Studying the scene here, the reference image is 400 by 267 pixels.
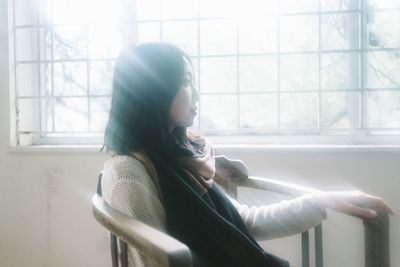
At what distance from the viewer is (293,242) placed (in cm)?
172

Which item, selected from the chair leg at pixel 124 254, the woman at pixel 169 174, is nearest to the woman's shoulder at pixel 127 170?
the woman at pixel 169 174

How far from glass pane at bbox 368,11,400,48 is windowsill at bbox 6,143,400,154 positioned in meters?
0.47

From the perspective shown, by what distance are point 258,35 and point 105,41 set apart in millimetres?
751

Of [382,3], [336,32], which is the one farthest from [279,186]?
[382,3]

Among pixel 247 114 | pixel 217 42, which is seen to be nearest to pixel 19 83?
pixel 217 42

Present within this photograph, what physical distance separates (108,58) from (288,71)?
86 cm

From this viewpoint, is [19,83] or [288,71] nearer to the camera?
[288,71]

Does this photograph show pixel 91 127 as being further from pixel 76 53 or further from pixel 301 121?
pixel 301 121

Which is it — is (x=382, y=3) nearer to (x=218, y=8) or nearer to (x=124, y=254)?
(x=218, y=8)

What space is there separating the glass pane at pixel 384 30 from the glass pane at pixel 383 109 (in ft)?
0.70

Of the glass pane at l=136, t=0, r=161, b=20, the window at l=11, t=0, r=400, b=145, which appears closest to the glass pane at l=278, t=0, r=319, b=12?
the window at l=11, t=0, r=400, b=145

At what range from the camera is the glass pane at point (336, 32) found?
5.75ft

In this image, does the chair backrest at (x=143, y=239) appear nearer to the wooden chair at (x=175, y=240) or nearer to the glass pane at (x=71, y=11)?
the wooden chair at (x=175, y=240)

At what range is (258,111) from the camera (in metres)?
1.84
